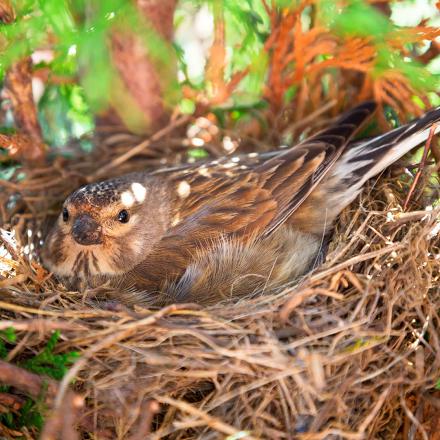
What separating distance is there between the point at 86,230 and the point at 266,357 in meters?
1.36

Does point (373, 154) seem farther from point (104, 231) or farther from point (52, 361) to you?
point (52, 361)

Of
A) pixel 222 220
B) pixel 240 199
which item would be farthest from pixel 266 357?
pixel 240 199

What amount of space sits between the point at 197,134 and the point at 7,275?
178cm

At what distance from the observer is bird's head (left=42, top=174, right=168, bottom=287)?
3314mm

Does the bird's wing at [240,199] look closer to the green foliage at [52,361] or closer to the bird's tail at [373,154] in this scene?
the bird's tail at [373,154]

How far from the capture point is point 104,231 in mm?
3357

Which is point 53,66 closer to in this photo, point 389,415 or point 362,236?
point 362,236

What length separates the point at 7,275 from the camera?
3.05 meters

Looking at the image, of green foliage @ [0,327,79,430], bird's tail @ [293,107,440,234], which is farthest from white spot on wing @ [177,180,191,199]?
green foliage @ [0,327,79,430]

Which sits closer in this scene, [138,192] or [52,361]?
[52,361]

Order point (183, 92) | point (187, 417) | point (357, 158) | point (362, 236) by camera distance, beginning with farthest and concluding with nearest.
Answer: point (183, 92) < point (357, 158) < point (362, 236) < point (187, 417)

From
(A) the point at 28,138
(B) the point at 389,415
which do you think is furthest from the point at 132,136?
(B) the point at 389,415

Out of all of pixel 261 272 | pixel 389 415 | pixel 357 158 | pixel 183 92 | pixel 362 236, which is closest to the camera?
pixel 389 415

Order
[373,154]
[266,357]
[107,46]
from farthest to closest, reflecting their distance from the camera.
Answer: [107,46]
[373,154]
[266,357]
